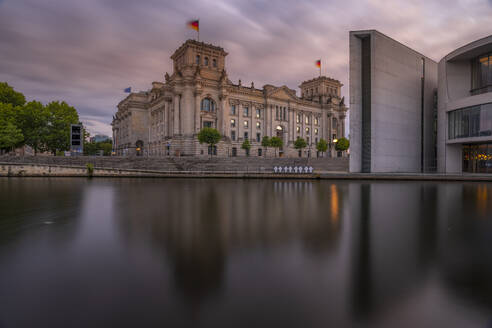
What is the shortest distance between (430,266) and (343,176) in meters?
25.5

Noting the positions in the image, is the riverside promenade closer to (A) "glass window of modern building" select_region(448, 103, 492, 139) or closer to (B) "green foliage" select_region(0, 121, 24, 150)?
(A) "glass window of modern building" select_region(448, 103, 492, 139)

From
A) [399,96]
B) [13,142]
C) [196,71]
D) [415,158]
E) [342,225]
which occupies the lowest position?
[342,225]

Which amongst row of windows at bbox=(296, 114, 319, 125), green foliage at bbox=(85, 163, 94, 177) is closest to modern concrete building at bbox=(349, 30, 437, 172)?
green foliage at bbox=(85, 163, 94, 177)

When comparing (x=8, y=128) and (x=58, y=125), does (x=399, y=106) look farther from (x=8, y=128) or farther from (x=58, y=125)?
(x=8, y=128)

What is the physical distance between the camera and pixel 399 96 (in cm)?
3675

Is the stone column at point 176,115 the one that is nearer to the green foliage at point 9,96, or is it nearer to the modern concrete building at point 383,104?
the green foliage at point 9,96

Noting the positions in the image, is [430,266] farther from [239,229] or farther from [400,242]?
[239,229]

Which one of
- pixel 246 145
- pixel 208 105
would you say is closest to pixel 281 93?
pixel 246 145

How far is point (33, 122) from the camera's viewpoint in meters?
46.1

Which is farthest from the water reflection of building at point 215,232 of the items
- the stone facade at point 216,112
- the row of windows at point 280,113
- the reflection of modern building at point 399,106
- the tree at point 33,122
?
the row of windows at point 280,113

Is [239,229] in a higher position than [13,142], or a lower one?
lower

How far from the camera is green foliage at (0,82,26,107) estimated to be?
1796 inches

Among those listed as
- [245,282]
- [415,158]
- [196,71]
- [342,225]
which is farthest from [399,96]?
[196,71]

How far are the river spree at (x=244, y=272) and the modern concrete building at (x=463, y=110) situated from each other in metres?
32.4
